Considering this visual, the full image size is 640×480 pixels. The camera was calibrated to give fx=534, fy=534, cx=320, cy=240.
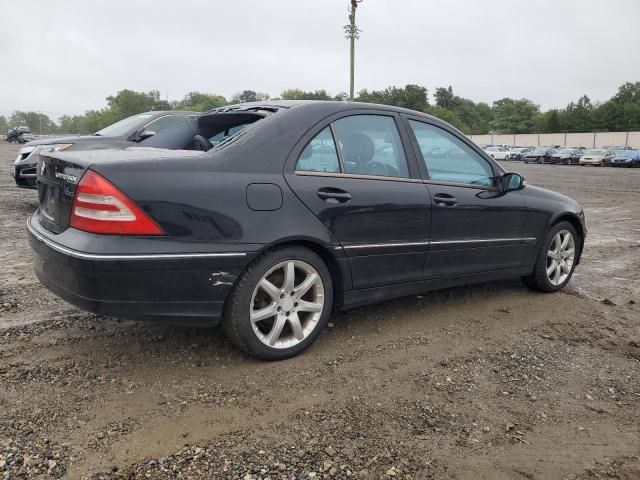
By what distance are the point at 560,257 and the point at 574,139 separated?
250ft

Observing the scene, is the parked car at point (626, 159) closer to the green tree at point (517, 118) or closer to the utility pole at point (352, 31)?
the utility pole at point (352, 31)

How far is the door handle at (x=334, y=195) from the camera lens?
3312 millimetres

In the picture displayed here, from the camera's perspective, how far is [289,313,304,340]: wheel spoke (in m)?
3.28

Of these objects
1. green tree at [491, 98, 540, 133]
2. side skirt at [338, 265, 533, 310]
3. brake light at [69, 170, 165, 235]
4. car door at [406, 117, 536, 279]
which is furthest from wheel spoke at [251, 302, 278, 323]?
green tree at [491, 98, 540, 133]

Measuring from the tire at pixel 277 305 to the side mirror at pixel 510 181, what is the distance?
190cm

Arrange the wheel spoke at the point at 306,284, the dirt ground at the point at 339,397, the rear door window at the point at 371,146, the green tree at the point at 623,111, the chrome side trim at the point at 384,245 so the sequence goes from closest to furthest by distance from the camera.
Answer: the dirt ground at the point at 339,397 → the wheel spoke at the point at 306,284 → the chrome side trim at the point at 384,245 → the rear door window at the point at 371,146 → the green tree at the point at 623,111

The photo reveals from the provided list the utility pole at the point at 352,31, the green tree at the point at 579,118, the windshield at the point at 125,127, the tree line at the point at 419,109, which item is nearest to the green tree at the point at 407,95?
the tree line at the point at 419,109

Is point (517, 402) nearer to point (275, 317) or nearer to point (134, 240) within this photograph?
point (275, 317)

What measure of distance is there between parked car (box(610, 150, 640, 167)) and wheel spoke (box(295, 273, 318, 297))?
39.1 meters

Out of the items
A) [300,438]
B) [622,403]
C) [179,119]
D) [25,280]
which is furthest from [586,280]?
[179,119]

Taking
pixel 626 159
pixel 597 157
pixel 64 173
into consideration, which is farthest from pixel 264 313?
pixel 597 157

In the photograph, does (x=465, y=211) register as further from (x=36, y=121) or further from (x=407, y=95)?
(x=36, y=121)

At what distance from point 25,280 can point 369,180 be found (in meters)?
3.29

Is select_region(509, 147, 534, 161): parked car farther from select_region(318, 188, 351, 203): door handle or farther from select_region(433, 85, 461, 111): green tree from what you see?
select_region(433, 85, 461, 111): green tree
